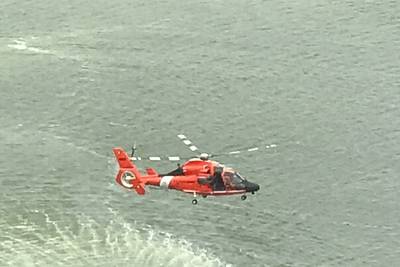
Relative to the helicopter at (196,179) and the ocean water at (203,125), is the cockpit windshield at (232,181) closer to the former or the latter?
the helicopter at (196,179)

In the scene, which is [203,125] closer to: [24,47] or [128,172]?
[128,172]

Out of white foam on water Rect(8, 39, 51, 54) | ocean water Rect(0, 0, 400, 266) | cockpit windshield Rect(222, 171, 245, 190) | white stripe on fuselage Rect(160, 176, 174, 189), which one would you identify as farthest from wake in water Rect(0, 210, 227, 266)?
white foam on water Rect(8, 39, 51, 54)

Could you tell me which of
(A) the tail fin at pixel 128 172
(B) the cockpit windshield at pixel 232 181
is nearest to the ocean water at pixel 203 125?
(A) the tail fin at pixel 128 172

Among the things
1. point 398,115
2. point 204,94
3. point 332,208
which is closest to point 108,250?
point 332,208

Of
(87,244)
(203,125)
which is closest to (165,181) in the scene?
(87,244)

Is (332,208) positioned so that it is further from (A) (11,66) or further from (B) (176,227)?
(A) (11,66)

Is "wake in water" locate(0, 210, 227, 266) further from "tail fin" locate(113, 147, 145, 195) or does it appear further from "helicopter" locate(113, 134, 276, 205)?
"tail fin" locate(113, 147, 145, 195)
